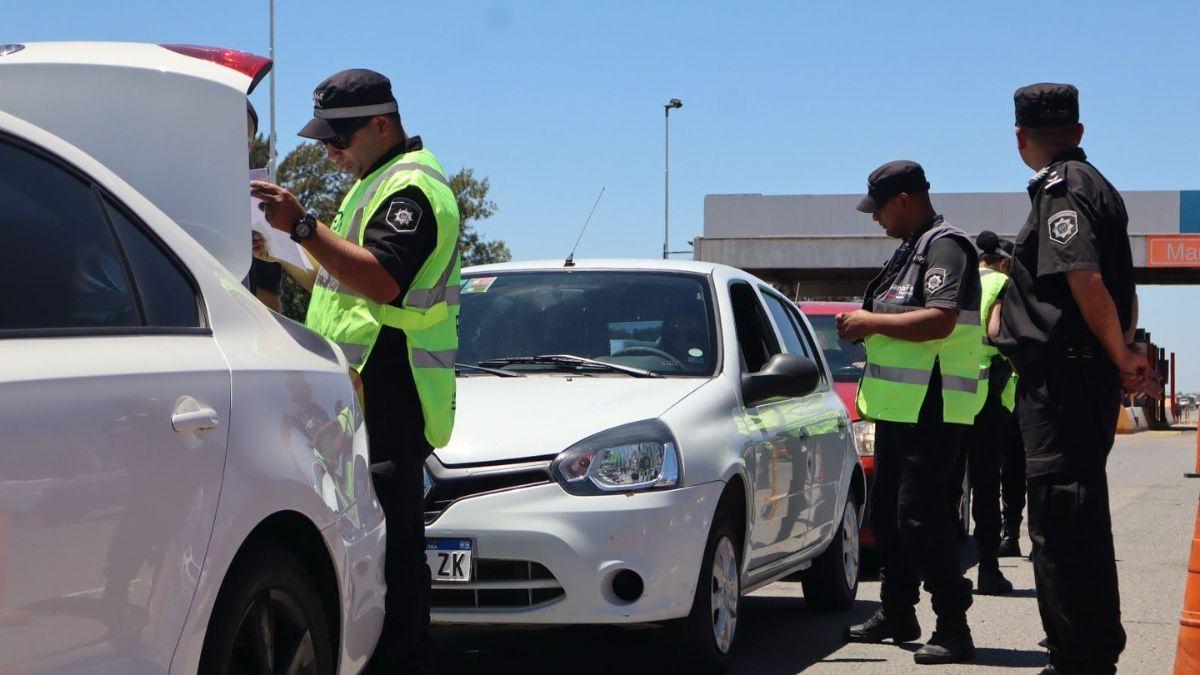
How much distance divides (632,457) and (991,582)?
3.71 m

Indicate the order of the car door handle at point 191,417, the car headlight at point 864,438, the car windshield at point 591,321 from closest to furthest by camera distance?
the car door handle at point 191,417 < the car windshield at point 591,321 < the car headlight at point 864,438

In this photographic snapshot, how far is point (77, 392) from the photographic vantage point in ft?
9.31

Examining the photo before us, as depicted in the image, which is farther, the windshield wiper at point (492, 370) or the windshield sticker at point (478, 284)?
the windshield sticker at point (478, 284)

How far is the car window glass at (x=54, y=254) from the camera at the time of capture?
2930mm

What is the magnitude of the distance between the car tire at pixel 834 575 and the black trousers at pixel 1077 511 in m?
2.76

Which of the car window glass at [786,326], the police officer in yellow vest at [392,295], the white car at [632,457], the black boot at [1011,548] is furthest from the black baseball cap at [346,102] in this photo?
the black boot at [1011,548]

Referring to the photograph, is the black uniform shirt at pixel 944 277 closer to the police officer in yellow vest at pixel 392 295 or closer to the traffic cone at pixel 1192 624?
the traffic cone at pixel 1192 624

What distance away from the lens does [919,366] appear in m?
6.68

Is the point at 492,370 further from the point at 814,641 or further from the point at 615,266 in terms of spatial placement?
the point at 814,641

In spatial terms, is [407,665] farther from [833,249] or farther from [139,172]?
[833,249]

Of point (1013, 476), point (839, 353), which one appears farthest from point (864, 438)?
point (839, 353)

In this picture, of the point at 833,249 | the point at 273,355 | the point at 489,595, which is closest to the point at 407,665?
the point at 489,595

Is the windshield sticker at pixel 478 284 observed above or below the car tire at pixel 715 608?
above

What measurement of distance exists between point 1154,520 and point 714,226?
31869 millimetres
